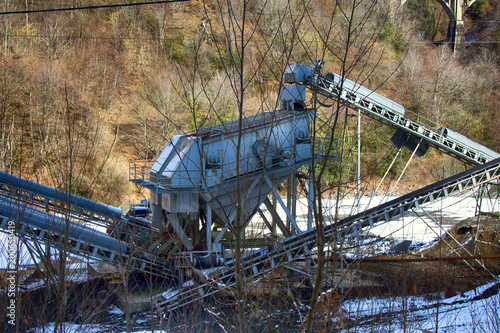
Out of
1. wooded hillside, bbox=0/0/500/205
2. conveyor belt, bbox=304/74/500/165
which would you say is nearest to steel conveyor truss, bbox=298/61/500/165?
conveyor belt, bbox=304/74/500/165

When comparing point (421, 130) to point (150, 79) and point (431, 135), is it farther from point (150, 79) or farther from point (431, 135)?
point (150, 79)

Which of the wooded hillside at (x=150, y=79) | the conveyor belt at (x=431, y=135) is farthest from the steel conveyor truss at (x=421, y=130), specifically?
the wooded hillside at (x=150, y=79)

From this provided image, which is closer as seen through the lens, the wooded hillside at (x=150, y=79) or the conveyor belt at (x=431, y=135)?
the conveyor belt at (x=431, y=135)

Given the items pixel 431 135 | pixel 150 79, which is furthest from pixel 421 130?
pixel 150 79

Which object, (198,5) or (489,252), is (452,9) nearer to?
(198,5)

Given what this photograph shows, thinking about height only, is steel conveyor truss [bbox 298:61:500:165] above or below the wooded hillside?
below

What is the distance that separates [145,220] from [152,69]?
1923cm

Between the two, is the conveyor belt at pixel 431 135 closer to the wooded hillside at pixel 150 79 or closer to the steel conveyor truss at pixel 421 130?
the steel conveyor truss at pixel 421 130

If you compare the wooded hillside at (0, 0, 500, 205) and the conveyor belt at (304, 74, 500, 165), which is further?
the wooded hillside at (0, 0, 500, 205)

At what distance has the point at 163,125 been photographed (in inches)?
987

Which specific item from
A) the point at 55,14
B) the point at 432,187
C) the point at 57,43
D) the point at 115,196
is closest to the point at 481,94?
the point at 432,187

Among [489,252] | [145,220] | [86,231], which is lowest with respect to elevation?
[489,252]

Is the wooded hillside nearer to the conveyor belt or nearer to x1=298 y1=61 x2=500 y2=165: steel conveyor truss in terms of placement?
x1=298 y1=61 x2=500 y2=165: steel conveyor truss

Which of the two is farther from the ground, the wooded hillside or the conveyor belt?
the wooded hillside
